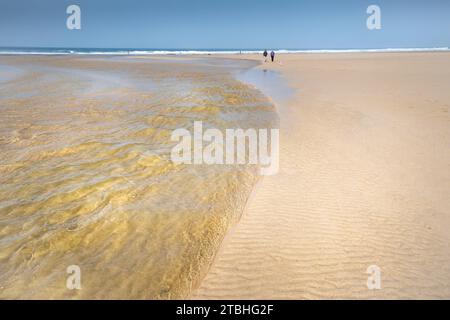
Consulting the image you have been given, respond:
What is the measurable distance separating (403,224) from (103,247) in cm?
481

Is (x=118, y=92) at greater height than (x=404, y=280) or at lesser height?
greater

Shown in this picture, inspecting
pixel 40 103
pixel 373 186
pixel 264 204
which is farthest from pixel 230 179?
pixel 40 103

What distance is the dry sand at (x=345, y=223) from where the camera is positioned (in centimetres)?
351

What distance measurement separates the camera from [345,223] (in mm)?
4641

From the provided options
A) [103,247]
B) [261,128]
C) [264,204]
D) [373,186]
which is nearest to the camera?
[103,247]

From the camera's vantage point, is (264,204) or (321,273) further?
(264,204)

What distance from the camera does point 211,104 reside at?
12570 millimetres

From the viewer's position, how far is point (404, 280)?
11.7 ft

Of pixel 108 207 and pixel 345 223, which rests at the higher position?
pixel 108 207

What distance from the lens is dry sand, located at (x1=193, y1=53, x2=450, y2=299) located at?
3.51 m

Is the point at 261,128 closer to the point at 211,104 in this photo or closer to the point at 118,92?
the point at 211,104

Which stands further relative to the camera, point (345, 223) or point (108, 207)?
point (108, 207)
